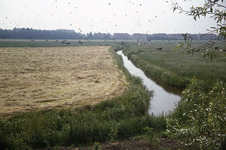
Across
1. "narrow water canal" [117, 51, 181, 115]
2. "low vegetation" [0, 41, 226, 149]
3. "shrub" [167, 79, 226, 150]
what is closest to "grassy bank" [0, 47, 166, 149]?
"low vegetation" [0, 41, 226, 149]

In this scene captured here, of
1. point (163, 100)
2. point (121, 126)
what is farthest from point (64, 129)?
point (163, 100)

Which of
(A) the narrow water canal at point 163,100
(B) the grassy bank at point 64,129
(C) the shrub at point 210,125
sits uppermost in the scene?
(C) the shrub at point 210,125

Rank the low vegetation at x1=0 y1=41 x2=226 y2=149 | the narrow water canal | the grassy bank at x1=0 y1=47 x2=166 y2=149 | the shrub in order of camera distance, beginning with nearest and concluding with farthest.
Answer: the shrub
the low vegetation at x1=0 y1=41 x2=226 y2=149
the grassy bank at x1=0 y1=47 x2=166 y2=149
the narrow water canal

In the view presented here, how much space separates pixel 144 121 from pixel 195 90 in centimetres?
419

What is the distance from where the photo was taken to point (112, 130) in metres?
6.84

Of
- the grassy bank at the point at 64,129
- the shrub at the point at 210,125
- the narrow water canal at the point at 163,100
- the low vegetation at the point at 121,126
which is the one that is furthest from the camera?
the narrow water canal at the point at 163,100

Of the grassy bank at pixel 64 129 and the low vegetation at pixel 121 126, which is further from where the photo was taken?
the grassy bank at pixel 64 129

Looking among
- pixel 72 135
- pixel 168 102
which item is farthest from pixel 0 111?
pixel 168 102

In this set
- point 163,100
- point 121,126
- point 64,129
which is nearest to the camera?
point 64,129

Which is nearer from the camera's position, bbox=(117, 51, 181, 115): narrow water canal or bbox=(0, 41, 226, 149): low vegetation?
bbox=(0, 41, 226, 149): low vegetation

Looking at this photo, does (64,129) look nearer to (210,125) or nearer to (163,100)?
(210,125)

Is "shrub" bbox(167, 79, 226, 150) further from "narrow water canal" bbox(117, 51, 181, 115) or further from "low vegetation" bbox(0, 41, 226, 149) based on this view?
"narrow water canal" bbox(117, 51, 181, 115)

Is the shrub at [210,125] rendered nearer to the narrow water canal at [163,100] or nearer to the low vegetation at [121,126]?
the low vegetation at [121,126]

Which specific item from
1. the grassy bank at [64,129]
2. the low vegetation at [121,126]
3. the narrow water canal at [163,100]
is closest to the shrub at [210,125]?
the low vegetation at [121,126]
